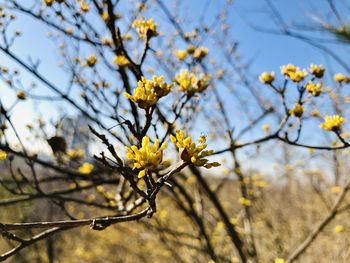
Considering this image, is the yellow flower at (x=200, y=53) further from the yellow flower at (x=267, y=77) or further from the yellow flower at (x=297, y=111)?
the yellow flower at (x=297, y=111)

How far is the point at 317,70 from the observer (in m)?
2.42

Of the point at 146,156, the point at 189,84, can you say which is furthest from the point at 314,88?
the point at 146,156

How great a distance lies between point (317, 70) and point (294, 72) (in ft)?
0.67

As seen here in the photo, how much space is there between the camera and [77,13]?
2.86 metres

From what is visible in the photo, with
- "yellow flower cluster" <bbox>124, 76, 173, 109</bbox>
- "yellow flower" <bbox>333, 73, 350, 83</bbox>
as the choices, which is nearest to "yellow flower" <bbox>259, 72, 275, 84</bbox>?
"yellow flower" <bbox>333, 73, 350, 83</bbox>

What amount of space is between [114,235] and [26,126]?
6724 mm

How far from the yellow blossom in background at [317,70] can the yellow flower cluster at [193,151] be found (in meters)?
1.58

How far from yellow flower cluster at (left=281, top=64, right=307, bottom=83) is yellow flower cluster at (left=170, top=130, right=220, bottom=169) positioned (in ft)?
4.53

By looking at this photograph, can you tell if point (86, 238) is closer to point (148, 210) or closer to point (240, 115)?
point (240, 115)

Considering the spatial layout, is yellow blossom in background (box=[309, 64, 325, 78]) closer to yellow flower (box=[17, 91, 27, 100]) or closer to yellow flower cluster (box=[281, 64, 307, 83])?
yellow flower cluster (box=[281, 64, 307, 83])

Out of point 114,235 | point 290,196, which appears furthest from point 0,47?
point 290,196

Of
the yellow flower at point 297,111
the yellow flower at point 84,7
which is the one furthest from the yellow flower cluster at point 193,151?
the yellow flower at point 84,7

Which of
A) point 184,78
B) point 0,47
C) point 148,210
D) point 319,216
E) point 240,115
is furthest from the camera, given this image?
point 319,216

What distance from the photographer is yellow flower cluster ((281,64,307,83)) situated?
231 cm
